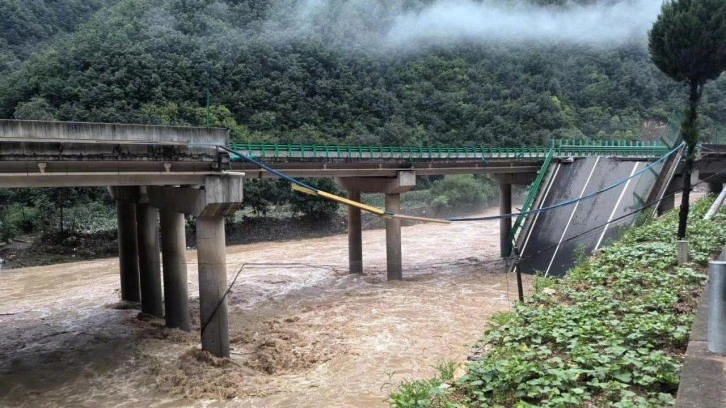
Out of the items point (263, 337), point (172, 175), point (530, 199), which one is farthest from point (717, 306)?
point (530, 199)

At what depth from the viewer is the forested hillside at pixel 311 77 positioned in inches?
2192

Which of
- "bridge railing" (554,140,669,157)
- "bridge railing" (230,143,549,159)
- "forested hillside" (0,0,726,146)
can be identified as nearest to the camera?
"bridge railing" (230,143,549,159)

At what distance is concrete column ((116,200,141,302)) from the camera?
20406 mm

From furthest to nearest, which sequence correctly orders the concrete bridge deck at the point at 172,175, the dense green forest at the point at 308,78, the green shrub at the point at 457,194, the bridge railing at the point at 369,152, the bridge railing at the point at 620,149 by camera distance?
the green shrub at the point at 457,194 → the dense green forest at the point at 308,78 → the bridge railing at the point at 620,149 → the bridge railing at the point at 369,152 → the concrete bridge deck at the point at 172,175

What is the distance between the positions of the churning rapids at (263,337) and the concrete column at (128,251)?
2.41 feet

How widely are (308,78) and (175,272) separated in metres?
59.2

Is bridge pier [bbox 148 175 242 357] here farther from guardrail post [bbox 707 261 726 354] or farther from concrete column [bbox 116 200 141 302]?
guardrail post [bbox 707 261 726 354]

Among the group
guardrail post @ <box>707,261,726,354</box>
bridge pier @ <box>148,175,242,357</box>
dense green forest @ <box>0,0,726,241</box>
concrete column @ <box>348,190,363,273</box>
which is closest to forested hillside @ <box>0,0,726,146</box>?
dense green forest @ <box>0,0,726,241</box>

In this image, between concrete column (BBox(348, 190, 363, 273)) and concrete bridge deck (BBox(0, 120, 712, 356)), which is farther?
concrete column (BBox(348, 190, 363, 273))

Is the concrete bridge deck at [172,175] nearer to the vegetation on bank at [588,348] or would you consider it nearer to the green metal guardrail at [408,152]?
the green metal guardrail at [408,152]

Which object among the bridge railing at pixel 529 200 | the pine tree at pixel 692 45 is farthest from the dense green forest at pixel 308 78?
the pine tree at pixel 692 45

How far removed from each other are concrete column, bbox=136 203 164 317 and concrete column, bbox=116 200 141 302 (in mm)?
1725

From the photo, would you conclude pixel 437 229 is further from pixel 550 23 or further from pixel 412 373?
pixel 550 23

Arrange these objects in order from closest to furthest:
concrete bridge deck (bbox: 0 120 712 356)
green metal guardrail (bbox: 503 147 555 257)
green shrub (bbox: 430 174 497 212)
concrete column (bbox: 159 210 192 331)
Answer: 1. concrete bridge deck (bbox: 0 120 712 356)
2. concrete column (bbox: 159 210 192 331)
3. green metal guardrail (bbox: 503 147 555 257)
4. green shrub (bbox: 430 174 497 212)
